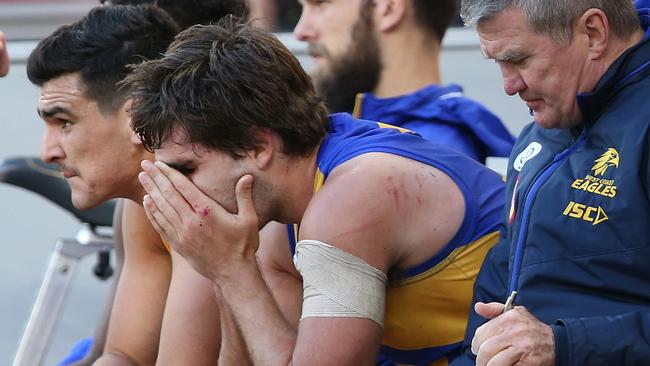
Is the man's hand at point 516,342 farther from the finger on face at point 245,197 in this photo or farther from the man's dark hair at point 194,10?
the man's dark hair at point 194,10

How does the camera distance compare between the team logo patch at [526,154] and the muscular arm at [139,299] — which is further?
the muscular arm at [139,299]

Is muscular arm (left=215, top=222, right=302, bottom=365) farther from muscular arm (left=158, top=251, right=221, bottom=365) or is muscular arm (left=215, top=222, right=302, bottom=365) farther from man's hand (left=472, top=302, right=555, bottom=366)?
man's hand (left=472, top=302, right=555, bottom=366)

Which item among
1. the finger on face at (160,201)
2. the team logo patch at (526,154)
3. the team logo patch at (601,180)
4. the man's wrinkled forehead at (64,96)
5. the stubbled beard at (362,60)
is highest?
the team logo patch at (601,180)

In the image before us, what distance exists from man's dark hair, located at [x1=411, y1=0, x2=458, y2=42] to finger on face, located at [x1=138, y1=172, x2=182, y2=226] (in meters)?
1.84

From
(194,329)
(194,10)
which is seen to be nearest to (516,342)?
(194,329)

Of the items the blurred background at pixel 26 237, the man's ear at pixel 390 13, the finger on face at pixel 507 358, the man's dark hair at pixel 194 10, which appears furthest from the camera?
the blurred background at pixel 26 237

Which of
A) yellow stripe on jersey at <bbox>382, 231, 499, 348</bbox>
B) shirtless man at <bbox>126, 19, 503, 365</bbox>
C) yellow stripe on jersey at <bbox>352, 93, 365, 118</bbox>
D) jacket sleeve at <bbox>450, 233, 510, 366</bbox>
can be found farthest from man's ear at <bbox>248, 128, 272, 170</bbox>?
yellow stripe on jersey at <bbox>352, 93, 365, 118</bbox>

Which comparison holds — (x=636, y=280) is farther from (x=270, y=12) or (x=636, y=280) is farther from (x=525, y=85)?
(x=270, y=12)

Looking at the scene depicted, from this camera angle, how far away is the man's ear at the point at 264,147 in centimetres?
267

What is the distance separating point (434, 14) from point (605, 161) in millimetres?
2053

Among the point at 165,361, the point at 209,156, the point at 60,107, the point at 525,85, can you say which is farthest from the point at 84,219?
the point at 525,85

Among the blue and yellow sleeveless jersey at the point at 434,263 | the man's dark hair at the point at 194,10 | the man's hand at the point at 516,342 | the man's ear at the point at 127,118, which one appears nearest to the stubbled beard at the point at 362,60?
the man's dark hair at the point at 194,10

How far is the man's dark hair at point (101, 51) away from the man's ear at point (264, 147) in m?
0.85

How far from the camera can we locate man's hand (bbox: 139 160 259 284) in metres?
2.67
